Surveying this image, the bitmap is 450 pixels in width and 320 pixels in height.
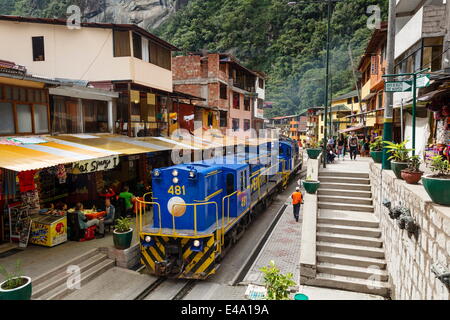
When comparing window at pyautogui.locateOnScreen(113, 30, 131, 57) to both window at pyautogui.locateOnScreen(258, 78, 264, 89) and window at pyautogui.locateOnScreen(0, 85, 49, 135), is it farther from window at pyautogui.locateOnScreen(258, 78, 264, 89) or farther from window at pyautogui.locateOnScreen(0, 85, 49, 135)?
window at pyautogui.locateOnScreen(258, 78, 264, 89)

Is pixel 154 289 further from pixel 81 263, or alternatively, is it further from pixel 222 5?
pixel 222 5

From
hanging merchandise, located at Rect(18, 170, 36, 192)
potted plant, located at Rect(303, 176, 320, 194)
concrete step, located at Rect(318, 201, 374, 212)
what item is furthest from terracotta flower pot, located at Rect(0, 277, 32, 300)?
concrete step, located at Rect(318, 201, 374, 212)

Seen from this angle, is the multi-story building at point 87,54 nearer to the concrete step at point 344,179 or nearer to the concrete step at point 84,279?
the concrete step at point 84,279

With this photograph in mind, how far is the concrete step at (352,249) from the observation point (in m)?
8.20

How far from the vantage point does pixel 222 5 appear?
2635 inches

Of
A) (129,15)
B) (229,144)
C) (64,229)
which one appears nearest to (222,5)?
(129,15)

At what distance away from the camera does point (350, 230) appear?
899 cm

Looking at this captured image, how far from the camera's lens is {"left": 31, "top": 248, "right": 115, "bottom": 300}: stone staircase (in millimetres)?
7062

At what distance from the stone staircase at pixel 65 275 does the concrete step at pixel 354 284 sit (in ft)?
19.4

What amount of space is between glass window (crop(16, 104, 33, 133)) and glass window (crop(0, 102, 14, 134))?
7.9 inches

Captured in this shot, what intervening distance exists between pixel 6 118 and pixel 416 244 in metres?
11.9

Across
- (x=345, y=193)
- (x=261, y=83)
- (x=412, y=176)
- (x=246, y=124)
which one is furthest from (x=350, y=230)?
(x=261, y=83)

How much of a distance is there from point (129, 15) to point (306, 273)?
82.6 m

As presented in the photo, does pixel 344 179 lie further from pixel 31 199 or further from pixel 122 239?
pixel 31 199
